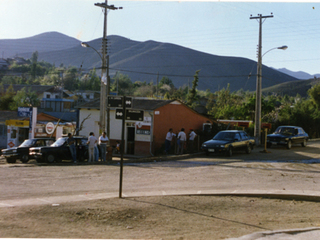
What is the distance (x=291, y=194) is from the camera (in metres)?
10.1

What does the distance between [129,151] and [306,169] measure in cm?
1527

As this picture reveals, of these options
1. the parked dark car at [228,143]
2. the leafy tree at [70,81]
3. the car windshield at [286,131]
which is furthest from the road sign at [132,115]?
the leafy tree at [70,81]

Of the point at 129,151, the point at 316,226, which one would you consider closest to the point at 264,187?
the point at 316,226

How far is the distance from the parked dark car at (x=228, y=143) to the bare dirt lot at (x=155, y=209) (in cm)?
758

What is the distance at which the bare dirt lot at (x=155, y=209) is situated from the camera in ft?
22.1

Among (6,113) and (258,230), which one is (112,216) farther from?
(6,113)

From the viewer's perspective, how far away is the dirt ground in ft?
21.6

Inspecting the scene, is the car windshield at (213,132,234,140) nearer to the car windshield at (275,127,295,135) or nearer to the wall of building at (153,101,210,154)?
the wall of building at (153,101,210,154)

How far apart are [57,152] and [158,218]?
14.2m

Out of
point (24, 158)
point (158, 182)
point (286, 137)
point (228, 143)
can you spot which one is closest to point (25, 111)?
point (24, 158)

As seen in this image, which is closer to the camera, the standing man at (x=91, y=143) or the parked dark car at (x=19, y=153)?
the standing man at (x=91, y=143)

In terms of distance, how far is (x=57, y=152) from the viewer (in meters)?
20.6

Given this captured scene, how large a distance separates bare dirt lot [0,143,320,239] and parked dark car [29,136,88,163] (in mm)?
5584

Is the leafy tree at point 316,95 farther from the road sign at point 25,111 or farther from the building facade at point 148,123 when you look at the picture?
the road sign at point 25,111
